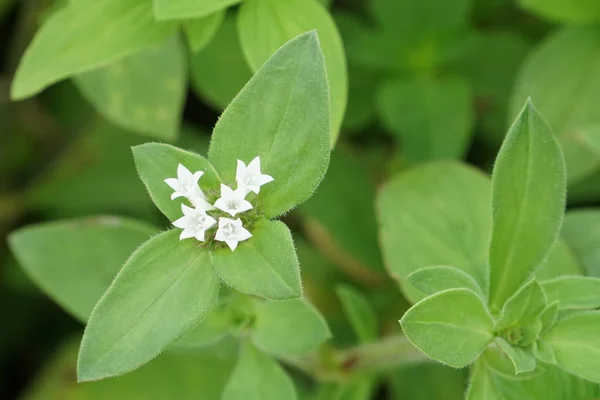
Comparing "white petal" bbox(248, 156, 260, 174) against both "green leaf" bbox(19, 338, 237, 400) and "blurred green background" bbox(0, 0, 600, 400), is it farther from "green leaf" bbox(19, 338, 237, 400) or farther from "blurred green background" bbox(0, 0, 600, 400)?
"green leaf" bbox(19, 338, 237, 400)

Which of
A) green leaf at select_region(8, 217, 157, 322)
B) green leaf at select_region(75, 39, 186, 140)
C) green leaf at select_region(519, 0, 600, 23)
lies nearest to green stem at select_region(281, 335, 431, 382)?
green leaf at select_region(8, 217, 157, 322)

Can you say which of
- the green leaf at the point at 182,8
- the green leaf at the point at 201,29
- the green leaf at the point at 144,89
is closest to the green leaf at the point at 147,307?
the green leaf at the point at 182,8

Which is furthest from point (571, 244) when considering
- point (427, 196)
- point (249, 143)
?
point (249, 143)

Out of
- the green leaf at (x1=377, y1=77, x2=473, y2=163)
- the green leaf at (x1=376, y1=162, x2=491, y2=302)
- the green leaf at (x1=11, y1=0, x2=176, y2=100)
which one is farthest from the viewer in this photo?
the green leaf at (x1=377, y1=77, x2=473, y2=163)

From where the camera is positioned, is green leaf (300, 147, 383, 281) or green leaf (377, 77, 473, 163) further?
green leaf (300, 147, 383, 281)

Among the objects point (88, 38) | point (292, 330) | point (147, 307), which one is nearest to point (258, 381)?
point (292, 330)

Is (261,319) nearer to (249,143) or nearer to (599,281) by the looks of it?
(249,143)

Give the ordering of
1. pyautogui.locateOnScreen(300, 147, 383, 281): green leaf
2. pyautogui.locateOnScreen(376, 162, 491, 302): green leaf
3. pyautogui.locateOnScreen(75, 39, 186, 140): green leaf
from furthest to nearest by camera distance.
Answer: pyautogui.locateOnScreen(300, 147, 383, 281): green leaf, pyautogui.locateOnScreen(75, 39, 186, 140): green leaf, pyautogui.locateOnScreen(376, 162, 491, 302): green leaf
